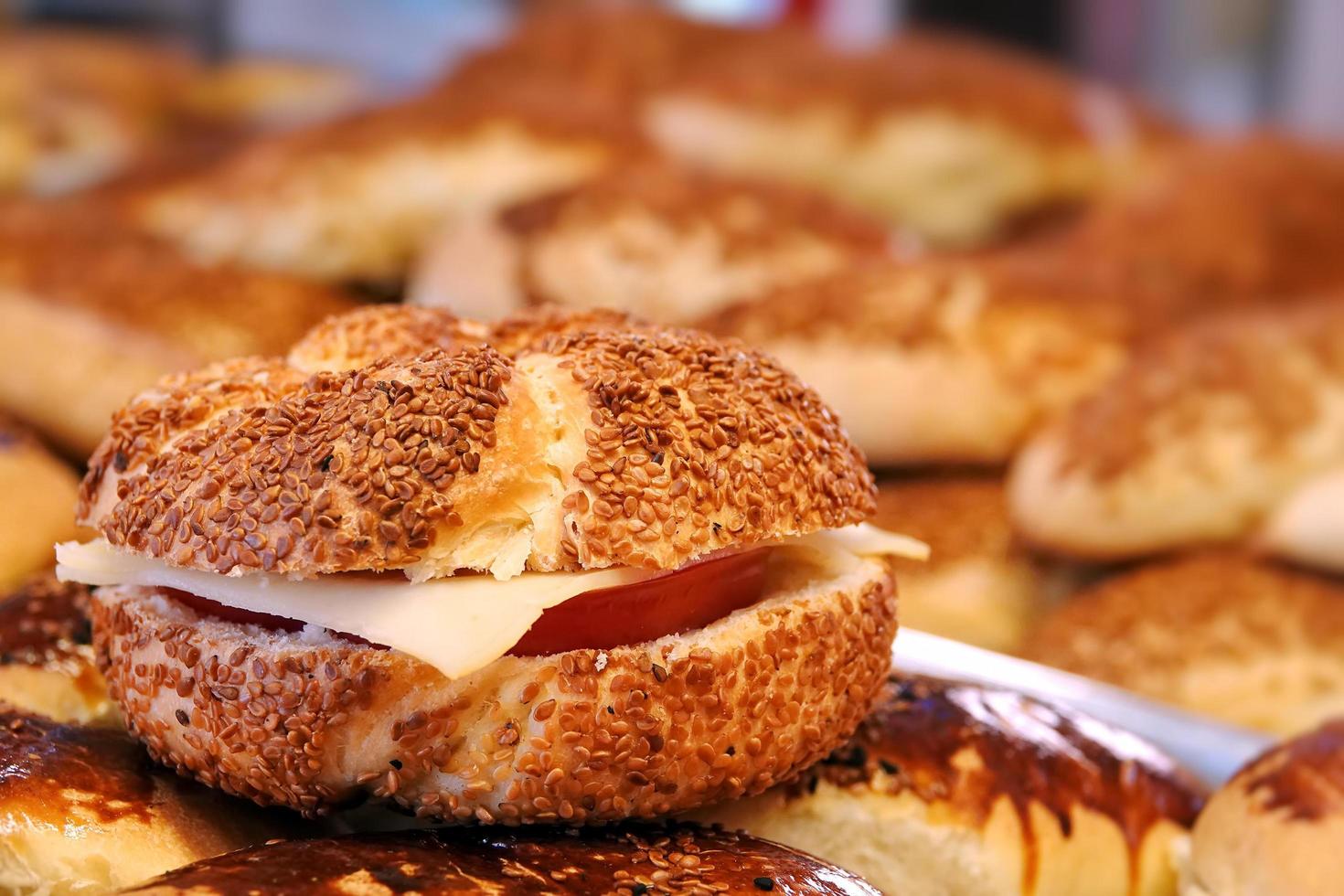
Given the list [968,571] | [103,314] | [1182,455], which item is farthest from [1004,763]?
[103,314]

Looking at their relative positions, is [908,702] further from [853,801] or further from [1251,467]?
[1251,467]

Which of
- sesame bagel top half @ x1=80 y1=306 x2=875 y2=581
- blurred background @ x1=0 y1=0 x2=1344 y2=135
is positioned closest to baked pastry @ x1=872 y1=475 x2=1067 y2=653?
sesame bagel top half @ x1=80 y1=306 x2=875 y2=581

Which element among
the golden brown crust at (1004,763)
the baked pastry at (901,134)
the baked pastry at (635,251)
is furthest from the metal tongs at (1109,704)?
the baked pastry at (901,134)

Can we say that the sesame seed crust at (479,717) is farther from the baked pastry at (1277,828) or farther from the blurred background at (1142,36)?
the blurred background at (1142,36)

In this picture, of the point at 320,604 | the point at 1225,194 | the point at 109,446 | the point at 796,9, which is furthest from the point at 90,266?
the point at 796,9

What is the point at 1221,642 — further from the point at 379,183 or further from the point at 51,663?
the point at 379,183

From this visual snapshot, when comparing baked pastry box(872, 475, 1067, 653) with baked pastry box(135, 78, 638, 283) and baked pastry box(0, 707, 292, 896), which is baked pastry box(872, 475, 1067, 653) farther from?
baked pastry box(0, 707, 292, 896)
